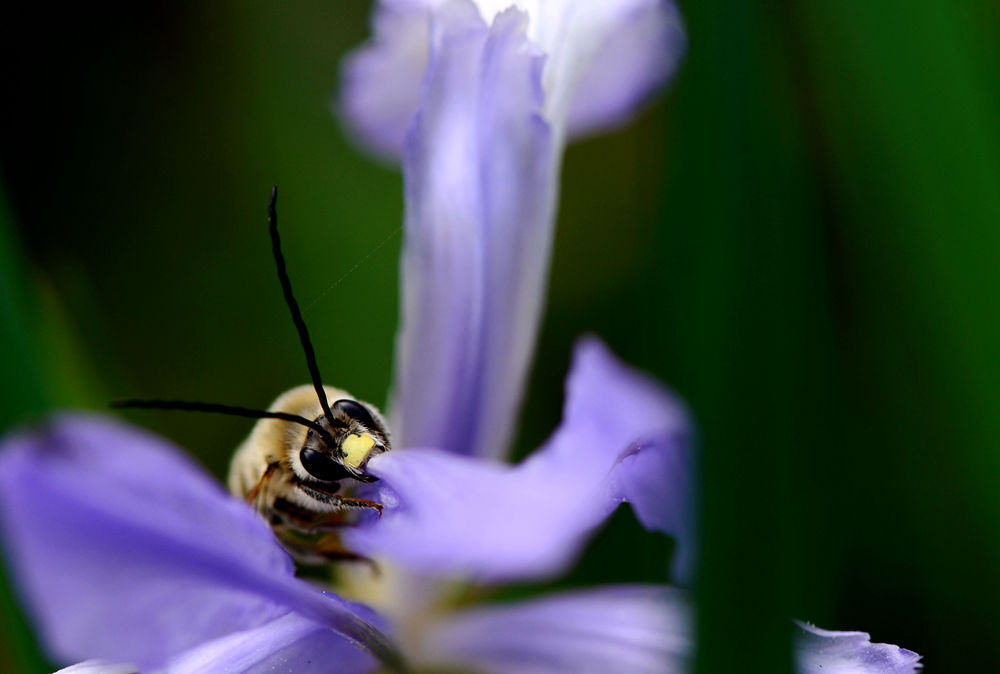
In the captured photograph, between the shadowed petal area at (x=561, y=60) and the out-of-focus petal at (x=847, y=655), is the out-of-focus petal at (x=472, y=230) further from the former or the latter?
the out-of-focus petal at (x=847, y=655)

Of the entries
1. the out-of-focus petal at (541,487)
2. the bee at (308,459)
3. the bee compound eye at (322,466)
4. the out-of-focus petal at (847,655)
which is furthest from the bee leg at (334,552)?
the out-of-focus petal at (847,655)

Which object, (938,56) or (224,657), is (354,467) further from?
(938,56)

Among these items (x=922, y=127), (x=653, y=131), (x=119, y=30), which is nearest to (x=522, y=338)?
(x=922, y=127)

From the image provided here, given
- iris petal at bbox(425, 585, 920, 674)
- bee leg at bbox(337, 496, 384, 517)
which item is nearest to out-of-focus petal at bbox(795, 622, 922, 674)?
iris petal at bbox(425, 585, 920, 674)

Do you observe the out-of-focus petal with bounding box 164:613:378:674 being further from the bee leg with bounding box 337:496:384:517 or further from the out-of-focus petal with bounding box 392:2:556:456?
the out-of-focus petal with bounding box 392:2:556:456

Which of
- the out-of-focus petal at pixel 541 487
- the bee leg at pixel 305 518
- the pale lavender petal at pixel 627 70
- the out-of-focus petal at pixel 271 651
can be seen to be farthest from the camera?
the pale lavender petal at pixel 627 70

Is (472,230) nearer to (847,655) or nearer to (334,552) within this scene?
(334,552)
